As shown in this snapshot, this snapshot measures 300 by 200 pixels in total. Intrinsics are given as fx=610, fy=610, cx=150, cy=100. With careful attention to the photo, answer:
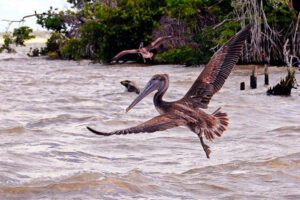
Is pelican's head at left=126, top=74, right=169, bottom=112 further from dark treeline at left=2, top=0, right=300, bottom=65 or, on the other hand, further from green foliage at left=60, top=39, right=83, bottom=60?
green foliage at left=60, top=39, right=83, bottom=60

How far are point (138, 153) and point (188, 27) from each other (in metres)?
15.1

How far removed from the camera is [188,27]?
898 inches

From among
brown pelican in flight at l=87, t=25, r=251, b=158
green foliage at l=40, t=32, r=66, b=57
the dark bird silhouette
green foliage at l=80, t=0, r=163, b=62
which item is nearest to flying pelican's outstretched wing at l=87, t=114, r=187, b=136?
brown pelican in flight at l=87, t=25, r=251, b=158

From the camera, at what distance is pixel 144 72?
21.8 meters

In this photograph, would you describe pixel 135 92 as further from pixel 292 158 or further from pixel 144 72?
pixel 292 158

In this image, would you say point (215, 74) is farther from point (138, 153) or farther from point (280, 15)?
point (280, 15)

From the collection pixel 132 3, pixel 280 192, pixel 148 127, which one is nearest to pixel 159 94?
pixel 148 127

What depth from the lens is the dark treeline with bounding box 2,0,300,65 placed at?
19.2 meters

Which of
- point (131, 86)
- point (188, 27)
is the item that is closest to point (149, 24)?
point (188, 27)

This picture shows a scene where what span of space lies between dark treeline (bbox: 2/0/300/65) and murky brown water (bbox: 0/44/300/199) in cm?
465

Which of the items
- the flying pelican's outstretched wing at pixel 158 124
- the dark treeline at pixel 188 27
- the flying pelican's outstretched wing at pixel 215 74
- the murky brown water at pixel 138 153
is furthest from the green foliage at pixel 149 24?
the flying pelican's outstretched wing at pixel 158 124

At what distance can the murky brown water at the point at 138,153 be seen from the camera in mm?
6173

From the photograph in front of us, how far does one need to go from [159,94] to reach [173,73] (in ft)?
48.9

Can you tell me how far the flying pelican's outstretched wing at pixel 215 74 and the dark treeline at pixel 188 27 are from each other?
11.0 meters
